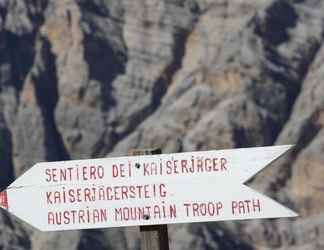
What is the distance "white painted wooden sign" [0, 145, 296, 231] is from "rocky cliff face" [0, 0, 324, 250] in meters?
35.1

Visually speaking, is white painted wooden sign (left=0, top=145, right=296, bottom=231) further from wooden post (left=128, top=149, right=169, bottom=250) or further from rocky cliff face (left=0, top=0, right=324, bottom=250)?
rocky cliff face (left=0, top=0, right=324, bottom=250)

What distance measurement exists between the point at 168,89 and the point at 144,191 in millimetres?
39051

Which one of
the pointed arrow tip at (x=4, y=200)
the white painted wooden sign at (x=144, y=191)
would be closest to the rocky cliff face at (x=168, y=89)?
the pointed arrow tip at (x=4, y=200)

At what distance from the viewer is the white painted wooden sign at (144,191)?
22.2ft

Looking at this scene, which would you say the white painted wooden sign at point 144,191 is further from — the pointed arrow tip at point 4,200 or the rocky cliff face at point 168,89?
the rocky cliff face at point 168,89

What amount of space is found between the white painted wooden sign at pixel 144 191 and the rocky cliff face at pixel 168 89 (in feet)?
115

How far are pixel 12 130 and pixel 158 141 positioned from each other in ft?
19.3

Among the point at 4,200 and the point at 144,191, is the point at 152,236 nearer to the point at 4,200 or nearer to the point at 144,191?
the point at 144,191

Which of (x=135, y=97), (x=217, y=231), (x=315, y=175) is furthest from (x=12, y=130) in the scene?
(x=315, y=175)

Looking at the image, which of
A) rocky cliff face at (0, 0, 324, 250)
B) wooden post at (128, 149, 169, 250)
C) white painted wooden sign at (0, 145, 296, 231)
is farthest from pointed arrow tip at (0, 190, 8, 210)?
rocky cliff face at (0, 0, 324, 250)

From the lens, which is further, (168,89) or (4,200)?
(168,89)

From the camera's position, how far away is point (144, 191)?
22.6 ft

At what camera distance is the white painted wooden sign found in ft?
22.2

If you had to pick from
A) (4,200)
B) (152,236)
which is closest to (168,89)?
(4,200)
